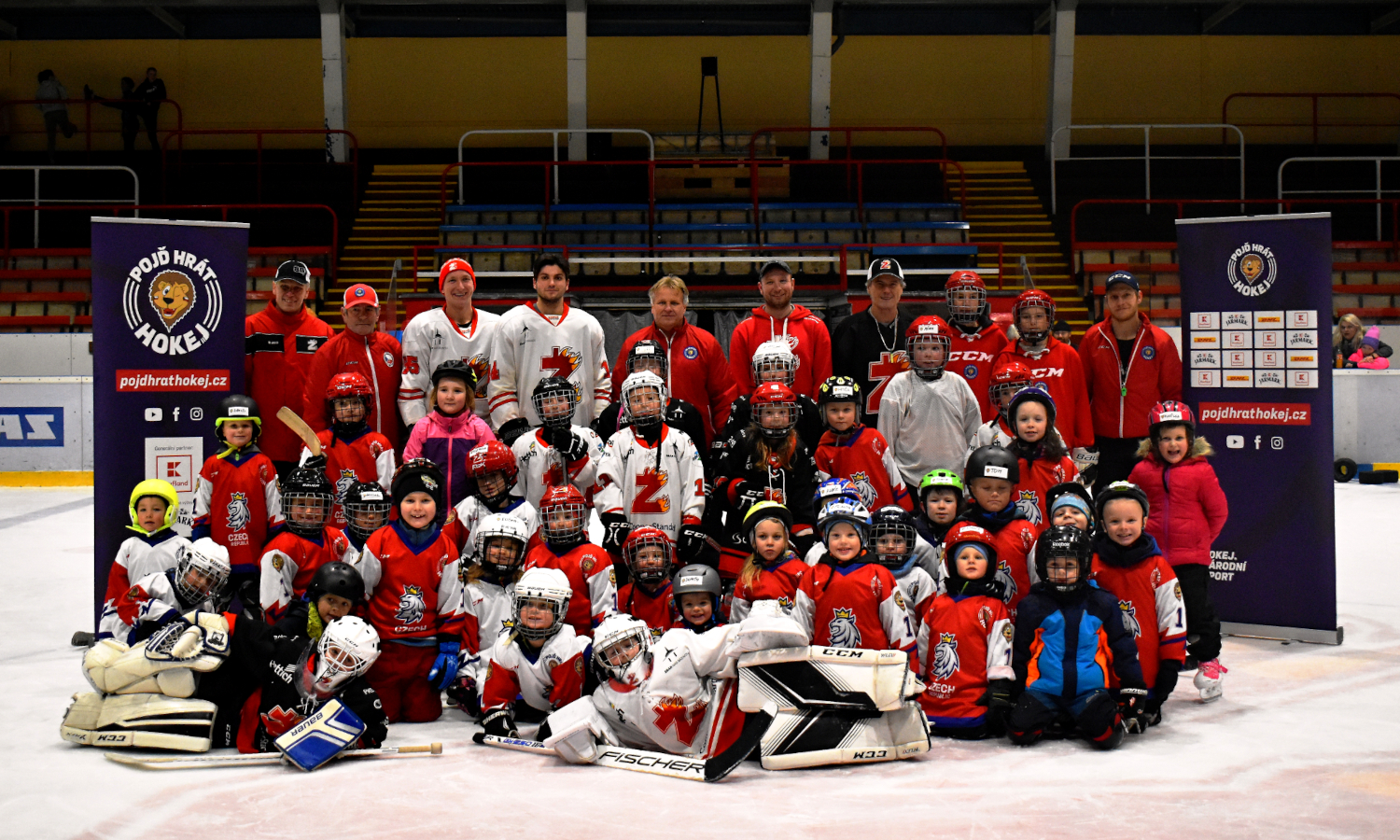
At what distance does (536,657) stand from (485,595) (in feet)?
1.76

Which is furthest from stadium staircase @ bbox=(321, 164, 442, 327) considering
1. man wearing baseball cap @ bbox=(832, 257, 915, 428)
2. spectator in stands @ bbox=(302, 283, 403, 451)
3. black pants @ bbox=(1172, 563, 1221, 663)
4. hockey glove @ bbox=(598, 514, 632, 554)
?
black pants @ bbox=(1172, 563, 1221, 663)

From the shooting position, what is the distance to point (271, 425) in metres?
6.46

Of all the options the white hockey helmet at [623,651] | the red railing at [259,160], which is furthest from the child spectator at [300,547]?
the red railing at [259,160]

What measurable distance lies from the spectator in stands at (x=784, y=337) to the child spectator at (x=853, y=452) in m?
0.84

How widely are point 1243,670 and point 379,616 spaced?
4.33 metres

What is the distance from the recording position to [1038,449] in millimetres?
5543

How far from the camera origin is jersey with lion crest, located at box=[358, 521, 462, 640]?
5043 millimetres

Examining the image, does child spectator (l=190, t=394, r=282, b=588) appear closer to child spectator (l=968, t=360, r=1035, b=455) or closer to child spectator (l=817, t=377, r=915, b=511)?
child spectator (l=817, t=377, r=915, b=511)

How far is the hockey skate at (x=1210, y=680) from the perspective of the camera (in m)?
5.23

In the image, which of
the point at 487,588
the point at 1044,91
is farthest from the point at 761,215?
the point at 487,588

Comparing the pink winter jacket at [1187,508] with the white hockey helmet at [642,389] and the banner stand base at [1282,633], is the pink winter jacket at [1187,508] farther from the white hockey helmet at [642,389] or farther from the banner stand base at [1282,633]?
→ the white hockey helmet at [642,389]

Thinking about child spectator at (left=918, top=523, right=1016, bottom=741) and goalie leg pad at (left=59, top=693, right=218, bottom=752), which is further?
child spectator at (left=918, top=523, right=1016, bottom=741)

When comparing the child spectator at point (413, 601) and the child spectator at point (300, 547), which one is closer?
the child spectator at point (413, 601)

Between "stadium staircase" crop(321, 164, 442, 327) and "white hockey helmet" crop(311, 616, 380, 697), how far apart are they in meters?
11.6
